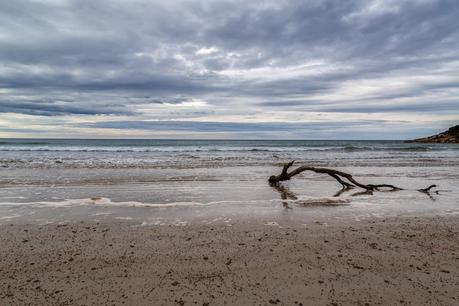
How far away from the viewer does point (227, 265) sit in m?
3.52

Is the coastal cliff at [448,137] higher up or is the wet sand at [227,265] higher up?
the coastal cliff at [448,137]

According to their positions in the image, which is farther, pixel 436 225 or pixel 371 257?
pixel 436 225

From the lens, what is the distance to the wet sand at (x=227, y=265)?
2.88 metres

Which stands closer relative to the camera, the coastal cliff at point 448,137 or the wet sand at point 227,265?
the wet sand at point 227,265

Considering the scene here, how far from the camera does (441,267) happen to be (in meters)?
3.50

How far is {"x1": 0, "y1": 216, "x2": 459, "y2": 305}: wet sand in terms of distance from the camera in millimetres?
2885

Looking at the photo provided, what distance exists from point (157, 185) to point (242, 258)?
6.54m

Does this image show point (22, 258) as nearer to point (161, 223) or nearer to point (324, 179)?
point (161, 223)

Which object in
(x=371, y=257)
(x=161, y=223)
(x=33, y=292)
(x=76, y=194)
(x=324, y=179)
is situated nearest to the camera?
(x=33, y=292)

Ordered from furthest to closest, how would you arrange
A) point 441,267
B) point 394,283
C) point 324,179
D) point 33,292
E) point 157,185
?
point 324,179 → point 157,185 → point 441,267 → point 394,283 → point 33,292

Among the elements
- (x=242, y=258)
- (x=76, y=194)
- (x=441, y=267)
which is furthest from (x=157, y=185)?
(x=441, y=267)

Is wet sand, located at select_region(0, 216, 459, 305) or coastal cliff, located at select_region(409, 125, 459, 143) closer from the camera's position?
wet sand, located at select_region(0, 216, 459, 305)

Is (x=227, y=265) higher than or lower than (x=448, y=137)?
lower

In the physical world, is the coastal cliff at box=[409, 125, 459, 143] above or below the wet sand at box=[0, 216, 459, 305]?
above
